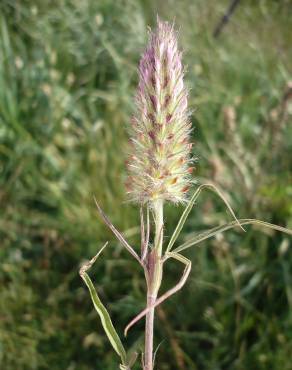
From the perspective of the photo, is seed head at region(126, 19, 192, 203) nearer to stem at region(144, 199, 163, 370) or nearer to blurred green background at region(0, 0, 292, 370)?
stem at region(144, 199, 163, 370)

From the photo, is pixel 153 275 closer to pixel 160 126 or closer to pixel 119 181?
pixel 160 126

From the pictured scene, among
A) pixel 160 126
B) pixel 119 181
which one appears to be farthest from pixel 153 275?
pixel 119 181

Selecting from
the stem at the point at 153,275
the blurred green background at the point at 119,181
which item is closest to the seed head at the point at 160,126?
the stem at the point at 153,275

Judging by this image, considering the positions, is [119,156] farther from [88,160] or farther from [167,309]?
[167,309]

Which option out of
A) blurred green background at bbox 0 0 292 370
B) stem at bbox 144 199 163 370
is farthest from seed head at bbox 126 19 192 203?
blurred green background at bbox 0 0 292 370

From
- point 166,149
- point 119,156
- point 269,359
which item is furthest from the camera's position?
point 119,156

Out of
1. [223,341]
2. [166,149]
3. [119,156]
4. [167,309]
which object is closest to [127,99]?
[119,156]
